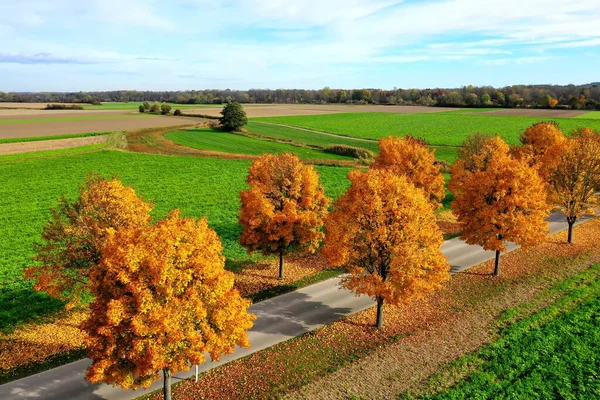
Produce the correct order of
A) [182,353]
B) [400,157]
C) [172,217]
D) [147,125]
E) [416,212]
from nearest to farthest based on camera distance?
1. [182,353]
2. [172,217]
3. [416,212]
4. [400,157]
5. [147,125]

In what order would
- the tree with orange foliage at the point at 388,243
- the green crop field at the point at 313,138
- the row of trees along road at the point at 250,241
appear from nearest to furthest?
the row of trees along road at the point at 250,241 < the tree with orange foliage at the point at 388,243 < the green crop field at the point at 313,138

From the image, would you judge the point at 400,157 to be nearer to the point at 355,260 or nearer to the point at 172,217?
the point at 355,260

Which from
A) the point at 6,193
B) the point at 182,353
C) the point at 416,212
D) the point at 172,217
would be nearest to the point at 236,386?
the point at 182,353

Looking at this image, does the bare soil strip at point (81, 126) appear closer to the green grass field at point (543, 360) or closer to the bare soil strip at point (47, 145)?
the bare soil strip at point (47, 145)

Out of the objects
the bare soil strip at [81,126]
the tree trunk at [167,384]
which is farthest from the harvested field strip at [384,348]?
the bare soil strip at [81,126]

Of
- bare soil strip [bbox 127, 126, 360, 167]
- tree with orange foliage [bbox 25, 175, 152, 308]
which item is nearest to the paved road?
tree with orange foliage [bbox 25, 175, 152, 308]

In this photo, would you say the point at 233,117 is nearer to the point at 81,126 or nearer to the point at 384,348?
the point at 81,126
